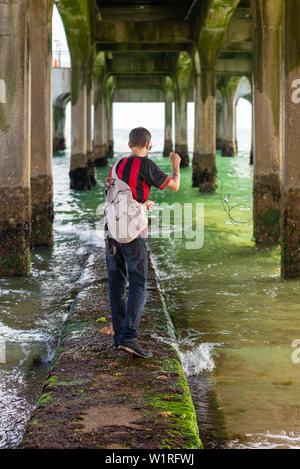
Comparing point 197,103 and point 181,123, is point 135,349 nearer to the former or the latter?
point 197,103

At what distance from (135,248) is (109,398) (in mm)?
1132

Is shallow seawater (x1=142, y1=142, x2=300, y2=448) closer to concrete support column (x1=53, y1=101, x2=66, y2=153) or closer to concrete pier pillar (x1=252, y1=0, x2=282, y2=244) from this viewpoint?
concrete pier pillar (x1=252, y1=0, x2=282, y2=244)

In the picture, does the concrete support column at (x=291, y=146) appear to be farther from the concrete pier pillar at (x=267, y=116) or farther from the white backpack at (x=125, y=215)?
the white backpack at (x=125, y=215)

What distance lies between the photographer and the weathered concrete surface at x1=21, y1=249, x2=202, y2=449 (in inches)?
127

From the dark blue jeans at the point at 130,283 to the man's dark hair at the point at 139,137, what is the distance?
71 centimetres

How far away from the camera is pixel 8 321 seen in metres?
6.31

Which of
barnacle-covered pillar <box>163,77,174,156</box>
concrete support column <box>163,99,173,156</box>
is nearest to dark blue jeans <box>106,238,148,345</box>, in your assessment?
barnacle-covered pillar <box>163,77,174,156</box>

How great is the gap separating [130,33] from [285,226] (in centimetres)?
1354

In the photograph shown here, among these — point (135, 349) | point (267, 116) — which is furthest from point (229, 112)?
point (135, 349)

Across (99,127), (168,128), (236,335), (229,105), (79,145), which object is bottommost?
(236,335)

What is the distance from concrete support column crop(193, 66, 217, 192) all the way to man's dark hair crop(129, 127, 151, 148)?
15.1 metres

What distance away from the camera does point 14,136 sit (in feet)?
26.1

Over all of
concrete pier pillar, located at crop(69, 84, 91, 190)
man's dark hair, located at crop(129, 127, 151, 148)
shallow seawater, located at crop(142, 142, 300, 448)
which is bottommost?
shallow seawater, located at crop(142, 142, 300, 448)

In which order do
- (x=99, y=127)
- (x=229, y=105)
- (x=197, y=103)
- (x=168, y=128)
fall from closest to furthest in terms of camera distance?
1. (x=197, y=103)
2. (x=99, y=127)
3. (x=229, y=105)
4. (x=168, y=128)
